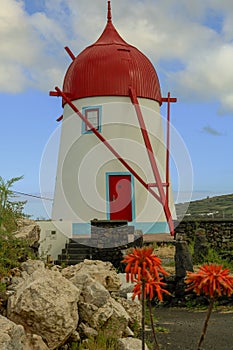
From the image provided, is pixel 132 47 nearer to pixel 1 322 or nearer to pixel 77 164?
pixel 77 164

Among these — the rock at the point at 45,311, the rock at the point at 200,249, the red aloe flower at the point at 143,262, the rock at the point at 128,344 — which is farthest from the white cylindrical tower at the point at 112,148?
the red aloe flower at the point at 143,262

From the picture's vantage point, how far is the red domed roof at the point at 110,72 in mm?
18156

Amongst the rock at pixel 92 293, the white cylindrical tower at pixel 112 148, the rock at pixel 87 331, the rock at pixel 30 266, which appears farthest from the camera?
the white cylindrical tower at pixel 112 148

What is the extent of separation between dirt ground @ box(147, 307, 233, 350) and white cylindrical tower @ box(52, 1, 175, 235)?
7118 mm

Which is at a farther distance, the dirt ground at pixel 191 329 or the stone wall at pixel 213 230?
the stone wall at pixel 213 230

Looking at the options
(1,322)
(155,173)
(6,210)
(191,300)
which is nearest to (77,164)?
(155,173)

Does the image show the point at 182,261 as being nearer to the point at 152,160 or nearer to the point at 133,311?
the point at 133,311

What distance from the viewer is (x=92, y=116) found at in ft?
59.8

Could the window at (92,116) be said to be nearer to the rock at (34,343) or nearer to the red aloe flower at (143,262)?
the rock at (34,343)

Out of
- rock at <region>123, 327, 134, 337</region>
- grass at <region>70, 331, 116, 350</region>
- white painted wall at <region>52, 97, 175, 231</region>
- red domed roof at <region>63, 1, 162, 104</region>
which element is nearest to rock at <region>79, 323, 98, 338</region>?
grass at <region>70, 331, 116, 350</region>

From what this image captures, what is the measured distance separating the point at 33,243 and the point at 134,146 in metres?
8.64

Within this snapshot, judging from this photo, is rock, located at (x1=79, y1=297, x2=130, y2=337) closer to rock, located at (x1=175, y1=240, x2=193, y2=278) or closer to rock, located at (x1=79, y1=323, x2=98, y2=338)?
rock, located at (x1=79, y1=323, x2=98, y2=338)

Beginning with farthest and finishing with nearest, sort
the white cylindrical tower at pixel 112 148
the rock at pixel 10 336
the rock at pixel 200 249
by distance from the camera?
the white cylindrical tower at pixel 112 148
the rock at pixel 200 249
the rock at pixel 10 336

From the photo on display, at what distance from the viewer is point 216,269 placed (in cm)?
363
